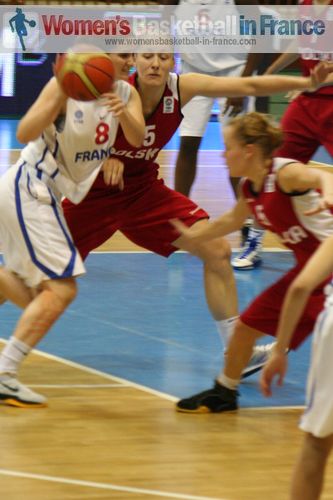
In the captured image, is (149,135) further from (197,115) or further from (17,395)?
(197,115)

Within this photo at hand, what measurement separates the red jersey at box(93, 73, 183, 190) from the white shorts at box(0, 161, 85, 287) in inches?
23.3

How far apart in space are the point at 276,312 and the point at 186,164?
3.50 m

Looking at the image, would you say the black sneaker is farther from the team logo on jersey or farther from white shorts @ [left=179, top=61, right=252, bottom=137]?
white shorts @ [left=179, top=61, right=252, bottom=137]

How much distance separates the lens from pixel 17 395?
494 centimetres

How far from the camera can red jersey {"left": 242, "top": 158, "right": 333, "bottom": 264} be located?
4512 mm

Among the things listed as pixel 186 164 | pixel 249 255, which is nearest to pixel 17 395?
pixel 249 255

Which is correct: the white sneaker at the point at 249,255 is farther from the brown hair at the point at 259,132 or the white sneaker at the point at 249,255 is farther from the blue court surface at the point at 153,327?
the brown hair at the point at 259,132

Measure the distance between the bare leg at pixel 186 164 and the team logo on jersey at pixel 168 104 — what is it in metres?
2.61

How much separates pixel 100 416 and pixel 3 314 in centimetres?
170

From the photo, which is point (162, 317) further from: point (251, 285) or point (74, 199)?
point (74, 199)

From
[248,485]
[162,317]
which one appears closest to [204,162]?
[162,317]

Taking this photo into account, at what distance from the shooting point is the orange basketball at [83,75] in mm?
4703

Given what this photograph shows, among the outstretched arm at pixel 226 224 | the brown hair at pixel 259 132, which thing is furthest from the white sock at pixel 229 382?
the brown hair at pixel 259 132

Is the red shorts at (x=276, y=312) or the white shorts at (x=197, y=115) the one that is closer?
the red shorts at (x=276, y=312)
